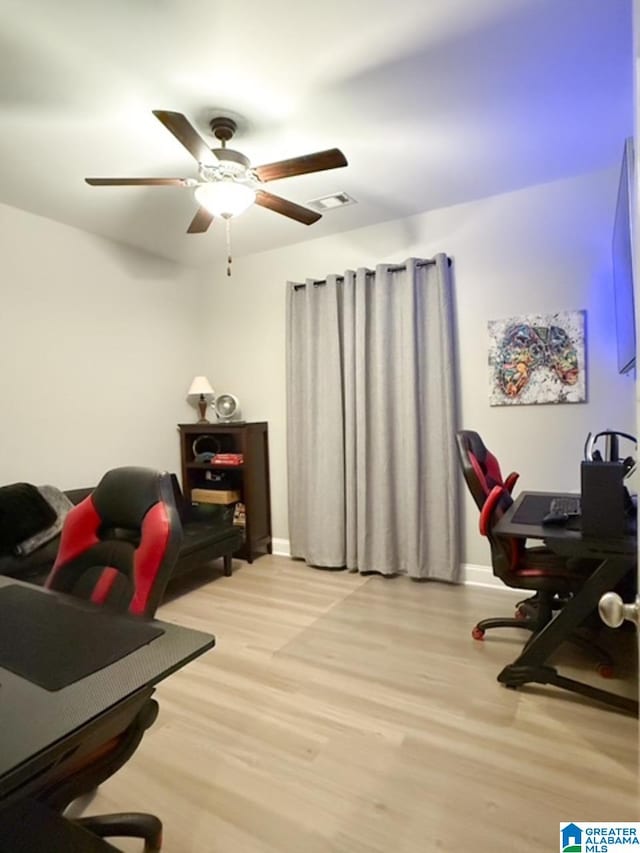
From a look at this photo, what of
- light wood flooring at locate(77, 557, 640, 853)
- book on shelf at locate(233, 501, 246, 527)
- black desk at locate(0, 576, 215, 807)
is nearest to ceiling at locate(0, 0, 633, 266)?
black desk at locate(0, 576, 215, 807)

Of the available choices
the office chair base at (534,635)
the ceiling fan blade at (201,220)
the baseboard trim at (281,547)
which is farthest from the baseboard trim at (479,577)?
the ceiling fan blade at (201,220)

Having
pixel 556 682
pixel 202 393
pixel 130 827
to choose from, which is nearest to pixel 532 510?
pixel 556 682

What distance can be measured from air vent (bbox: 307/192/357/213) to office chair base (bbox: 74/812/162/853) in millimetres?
3124

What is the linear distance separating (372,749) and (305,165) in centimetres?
230

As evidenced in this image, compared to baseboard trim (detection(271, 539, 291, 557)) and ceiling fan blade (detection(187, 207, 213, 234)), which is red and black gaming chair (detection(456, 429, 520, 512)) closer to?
ceiling fan blade (detection(187, 207, 213, 234))

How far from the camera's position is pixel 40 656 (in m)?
0.99

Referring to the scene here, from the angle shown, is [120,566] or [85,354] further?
[85,354]

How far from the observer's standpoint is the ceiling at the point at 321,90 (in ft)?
5.27

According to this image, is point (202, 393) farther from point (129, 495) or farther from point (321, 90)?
point (129, 495)

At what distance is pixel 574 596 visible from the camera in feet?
6.49

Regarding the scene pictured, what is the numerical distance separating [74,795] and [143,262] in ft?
12.0

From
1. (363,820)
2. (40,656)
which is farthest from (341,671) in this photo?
(40,656)

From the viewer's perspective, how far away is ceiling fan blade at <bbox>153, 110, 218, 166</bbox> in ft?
5.35

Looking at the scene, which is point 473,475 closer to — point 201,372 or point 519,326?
point 519,326
